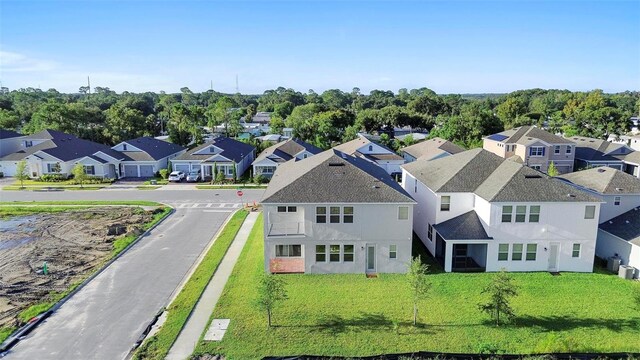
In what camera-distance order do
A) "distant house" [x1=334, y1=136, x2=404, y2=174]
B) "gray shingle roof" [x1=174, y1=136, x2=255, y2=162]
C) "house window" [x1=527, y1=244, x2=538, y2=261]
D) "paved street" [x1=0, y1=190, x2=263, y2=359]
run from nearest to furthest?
1. "paved street" [x1=0, y1=190, x2=263, y2=359]
2. "house window" [x1=527, y1=244, x2=538, y2=261]
3. "distant house" [x1=334, y1=136, x2=404, y2=174]
4. "gray shingle roof" [x1=174, y1=136, x2=255, y2=162]

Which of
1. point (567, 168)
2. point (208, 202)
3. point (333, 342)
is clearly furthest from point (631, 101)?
point (333, 342)

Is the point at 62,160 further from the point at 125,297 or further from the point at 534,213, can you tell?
the point at 534,213

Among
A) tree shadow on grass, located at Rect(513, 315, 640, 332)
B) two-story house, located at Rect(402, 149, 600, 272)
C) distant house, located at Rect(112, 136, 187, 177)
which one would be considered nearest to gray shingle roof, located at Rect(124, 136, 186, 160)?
distant house, located at Rect(112, 136, 187, 177)

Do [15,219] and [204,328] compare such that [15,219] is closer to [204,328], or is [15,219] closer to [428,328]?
[204,328]

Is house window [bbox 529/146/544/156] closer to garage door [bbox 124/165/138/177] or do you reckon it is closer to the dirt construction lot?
the dirt construction lot

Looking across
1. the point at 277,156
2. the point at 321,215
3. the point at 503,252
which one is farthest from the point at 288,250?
the point at 277,156

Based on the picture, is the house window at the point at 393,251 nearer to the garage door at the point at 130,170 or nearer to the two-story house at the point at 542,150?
the two-story house at the point at 542,150

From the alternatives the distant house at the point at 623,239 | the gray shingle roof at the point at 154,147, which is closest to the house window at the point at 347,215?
the distant house at the point at 623,239
